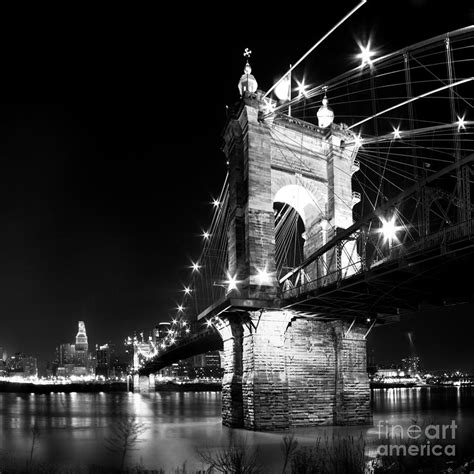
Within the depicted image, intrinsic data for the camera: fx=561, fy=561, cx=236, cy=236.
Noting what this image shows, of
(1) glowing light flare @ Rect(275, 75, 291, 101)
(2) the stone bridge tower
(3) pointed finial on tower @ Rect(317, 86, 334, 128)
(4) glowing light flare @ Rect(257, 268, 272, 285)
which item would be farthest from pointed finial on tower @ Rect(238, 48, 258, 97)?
(4) glowing light flare @ Rect(257, 268, 272, 285)

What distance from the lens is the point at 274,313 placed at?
97.3ft

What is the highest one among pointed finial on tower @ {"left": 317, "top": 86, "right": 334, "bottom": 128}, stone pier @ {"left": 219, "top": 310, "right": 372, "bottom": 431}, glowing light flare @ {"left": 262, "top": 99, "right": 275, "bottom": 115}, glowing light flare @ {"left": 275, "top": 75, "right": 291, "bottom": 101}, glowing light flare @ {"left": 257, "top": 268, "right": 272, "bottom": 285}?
glowing light flare @ {"left": 275, "top": 75, "right": 291, "bottom": 101}

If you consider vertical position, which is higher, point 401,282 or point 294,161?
point 294,161

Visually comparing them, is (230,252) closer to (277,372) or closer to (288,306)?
(288,306)

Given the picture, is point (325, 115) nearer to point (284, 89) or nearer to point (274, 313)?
point (284, 89)

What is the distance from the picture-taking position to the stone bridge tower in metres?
29.1

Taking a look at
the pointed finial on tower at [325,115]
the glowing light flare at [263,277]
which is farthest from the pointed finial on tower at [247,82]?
the glowing light flare at [263,277]

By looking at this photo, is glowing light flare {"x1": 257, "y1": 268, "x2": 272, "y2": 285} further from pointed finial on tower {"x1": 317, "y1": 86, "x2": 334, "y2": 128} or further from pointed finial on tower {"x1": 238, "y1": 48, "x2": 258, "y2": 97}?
pointed finial on tower {"x1": 317, "y1": 86, "x2": 334, "y2": 128}

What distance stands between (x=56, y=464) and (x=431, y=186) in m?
17.1

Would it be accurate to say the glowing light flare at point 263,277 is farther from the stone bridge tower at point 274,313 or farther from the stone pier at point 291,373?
the stone pier at point 291,373

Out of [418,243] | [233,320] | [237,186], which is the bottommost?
[233,320]

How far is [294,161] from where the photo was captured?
3412 centimetres

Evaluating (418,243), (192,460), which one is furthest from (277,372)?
(418,243)

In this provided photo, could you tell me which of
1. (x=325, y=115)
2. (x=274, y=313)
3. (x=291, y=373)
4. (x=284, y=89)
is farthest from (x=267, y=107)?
(x=291, y=373)
